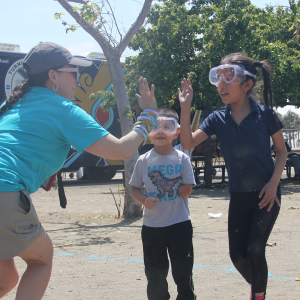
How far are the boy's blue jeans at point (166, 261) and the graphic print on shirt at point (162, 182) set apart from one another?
0.89 feet

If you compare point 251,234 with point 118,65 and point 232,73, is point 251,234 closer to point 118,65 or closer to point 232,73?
point 232,73

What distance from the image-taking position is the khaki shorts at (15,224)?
2.03 meters

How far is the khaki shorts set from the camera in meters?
2.03

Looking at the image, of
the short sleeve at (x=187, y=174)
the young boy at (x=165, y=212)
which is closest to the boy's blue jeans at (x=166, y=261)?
the young boy at (x=165, y=212)

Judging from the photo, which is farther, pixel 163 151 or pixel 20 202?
pixel 163 151

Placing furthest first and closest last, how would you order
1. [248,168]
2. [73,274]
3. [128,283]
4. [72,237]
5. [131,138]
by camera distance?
[72,237] < [73,274] < [128,283] < [248,168] < [131,138]

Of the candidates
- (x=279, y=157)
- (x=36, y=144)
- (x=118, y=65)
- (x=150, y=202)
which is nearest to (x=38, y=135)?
(x=36, y=144)

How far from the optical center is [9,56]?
41.2 feet

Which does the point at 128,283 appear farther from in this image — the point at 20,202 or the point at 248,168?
the point at 20,202

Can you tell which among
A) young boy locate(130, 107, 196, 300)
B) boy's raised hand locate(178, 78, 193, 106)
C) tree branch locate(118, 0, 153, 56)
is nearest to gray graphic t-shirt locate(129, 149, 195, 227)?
young boy locate(130, 107, 196, 300)

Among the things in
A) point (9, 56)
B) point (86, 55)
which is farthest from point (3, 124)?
point (86, 55)

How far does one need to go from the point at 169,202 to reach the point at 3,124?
142 centimetres

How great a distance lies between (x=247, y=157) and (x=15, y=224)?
1.73 m

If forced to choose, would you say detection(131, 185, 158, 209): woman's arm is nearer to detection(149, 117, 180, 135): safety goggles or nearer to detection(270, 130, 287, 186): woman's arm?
detection(149, 117, 180, 135): safety goggles
